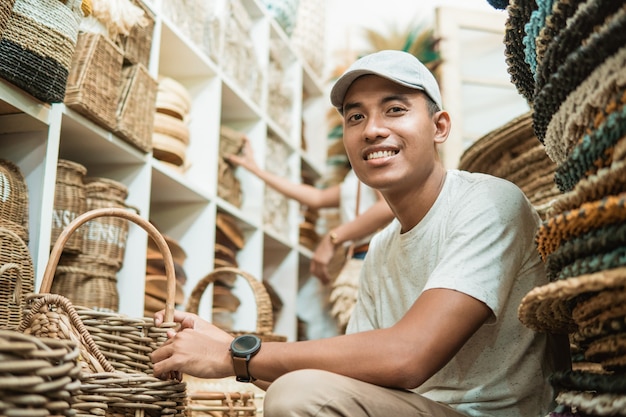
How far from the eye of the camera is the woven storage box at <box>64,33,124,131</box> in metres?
1.74

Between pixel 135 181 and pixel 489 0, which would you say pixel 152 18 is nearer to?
pixel 135 181

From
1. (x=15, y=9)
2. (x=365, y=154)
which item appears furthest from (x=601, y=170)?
(x=15, y=9)

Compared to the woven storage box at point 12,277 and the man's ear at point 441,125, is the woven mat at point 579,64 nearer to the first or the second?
the man's ear at point 441,125

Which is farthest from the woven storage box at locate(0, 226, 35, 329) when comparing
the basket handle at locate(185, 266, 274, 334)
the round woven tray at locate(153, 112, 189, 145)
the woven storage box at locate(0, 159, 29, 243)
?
the round woven tray at locate(153, 112, 189, 145)

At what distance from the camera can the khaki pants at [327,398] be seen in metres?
1.02

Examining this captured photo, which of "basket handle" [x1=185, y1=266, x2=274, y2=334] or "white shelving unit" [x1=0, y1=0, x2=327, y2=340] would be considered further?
"basket handle" [x1=185, y1=266, x2=274, y2=334]

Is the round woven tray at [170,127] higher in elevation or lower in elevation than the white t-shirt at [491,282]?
higher

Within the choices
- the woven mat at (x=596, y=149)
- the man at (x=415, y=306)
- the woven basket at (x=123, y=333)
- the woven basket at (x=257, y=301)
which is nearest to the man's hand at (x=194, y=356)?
the man at (x=415, y=306)

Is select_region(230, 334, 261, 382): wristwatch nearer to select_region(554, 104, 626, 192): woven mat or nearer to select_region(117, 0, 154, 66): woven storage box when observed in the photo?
select_region(554, 104, 626, 192): woven mat

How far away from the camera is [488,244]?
116cm

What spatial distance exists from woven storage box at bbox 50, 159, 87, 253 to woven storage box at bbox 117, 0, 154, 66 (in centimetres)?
41

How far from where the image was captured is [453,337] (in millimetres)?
1076

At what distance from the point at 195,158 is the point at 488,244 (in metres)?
1.63

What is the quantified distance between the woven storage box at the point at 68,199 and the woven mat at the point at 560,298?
125 centimetres
